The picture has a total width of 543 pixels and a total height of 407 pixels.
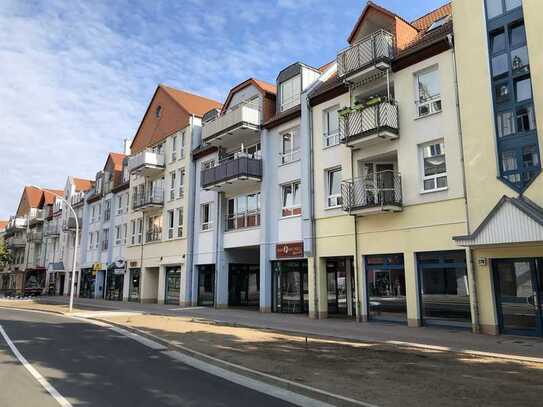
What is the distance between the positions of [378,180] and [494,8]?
717 cm

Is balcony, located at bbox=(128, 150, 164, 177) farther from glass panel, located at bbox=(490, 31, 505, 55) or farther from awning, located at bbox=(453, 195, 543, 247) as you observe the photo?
awning, located at bbox=(453, 195, 543, 247)

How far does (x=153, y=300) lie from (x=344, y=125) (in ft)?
72.7

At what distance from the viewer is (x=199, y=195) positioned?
29.9 meters

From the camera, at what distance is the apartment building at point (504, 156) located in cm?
1363

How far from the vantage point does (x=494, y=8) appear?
15.5 metres

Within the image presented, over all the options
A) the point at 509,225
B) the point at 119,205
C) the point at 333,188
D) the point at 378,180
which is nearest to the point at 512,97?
the point at 509,225

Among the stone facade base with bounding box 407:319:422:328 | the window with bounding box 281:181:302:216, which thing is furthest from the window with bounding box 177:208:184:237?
the stone facade base with bounding box 407:319:422:328

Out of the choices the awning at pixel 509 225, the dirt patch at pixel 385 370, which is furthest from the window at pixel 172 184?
the awning at pixel 509 225

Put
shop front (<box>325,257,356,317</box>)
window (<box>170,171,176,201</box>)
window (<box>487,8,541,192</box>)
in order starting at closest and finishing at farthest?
window (<box>487,8,541,192</box>) < shop front (<box>325,257,356,317</box>) < window (<box>170,171,176,201</box>)

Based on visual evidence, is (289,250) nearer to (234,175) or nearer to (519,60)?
(234,175)

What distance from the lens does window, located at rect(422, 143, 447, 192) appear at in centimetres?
1662

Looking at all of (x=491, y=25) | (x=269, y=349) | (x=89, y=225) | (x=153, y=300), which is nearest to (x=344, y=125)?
(x=491, y=25)

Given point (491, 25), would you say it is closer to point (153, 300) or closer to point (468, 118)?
point (468, 118)

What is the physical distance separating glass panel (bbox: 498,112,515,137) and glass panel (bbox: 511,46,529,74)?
4.45 ft
